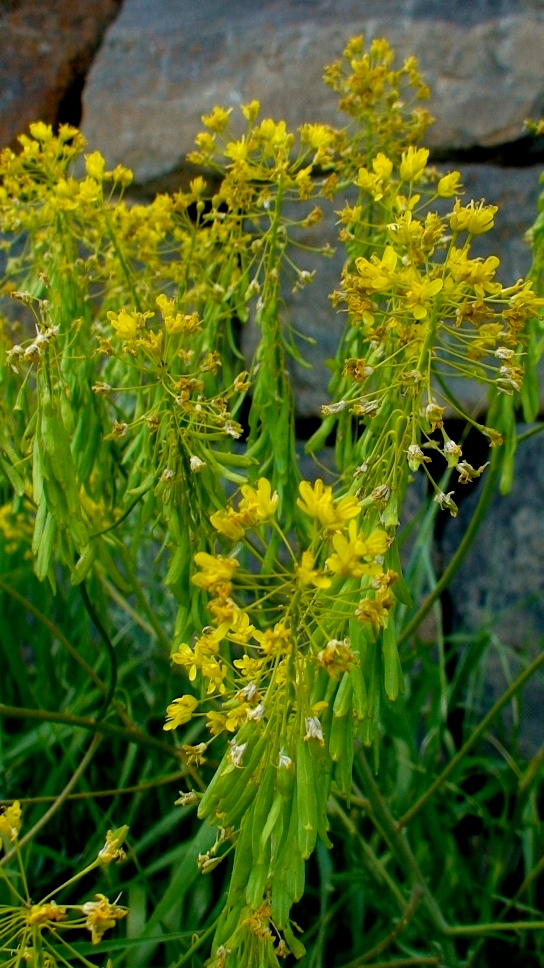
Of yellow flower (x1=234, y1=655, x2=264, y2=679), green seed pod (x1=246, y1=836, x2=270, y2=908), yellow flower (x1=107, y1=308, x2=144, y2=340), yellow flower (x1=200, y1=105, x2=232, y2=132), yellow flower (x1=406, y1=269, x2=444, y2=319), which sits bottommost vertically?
green seed pod (x1=246, y1=836, x2=270, y2=908)

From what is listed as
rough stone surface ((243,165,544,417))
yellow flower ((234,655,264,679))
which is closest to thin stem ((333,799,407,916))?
yellow flower ((234,655,264,679))

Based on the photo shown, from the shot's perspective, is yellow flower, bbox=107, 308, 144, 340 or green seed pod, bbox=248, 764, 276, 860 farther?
yellow flower, bbox=107, 308, 144, 340

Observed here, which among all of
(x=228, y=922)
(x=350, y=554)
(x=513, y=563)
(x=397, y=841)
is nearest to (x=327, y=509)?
(x=350, y=554)

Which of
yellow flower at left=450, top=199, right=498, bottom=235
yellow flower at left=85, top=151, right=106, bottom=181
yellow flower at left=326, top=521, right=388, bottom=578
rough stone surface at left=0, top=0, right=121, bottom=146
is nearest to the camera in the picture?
yellow flower at left=326, top=521, right=388, bottom=578

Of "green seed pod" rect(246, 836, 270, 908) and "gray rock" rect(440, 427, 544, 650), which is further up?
"green seed pod" rect(246, 836, 270, 908)

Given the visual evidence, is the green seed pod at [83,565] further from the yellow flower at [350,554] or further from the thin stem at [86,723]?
the yellow flower at [350,554]

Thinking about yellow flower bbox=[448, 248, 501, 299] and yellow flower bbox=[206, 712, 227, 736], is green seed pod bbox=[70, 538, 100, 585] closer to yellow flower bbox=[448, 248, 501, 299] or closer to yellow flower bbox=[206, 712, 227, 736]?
yellow flower bbox=[206, 712, 227, 736]
